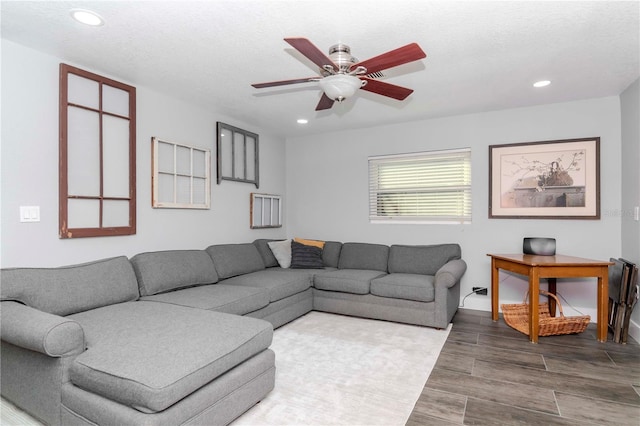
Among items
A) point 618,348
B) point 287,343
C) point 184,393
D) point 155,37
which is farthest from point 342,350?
point 155,37

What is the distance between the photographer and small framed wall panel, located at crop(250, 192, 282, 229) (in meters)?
5.03

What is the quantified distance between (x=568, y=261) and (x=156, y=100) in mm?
4375

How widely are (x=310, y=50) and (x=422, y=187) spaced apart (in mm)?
3263

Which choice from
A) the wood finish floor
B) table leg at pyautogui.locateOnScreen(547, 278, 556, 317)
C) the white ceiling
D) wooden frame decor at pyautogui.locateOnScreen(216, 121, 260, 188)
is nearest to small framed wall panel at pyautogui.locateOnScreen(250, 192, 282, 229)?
wooden frame decor at pyautogui.locateOnScreen(216, 121, 260, 188)

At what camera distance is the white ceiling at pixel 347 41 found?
214cm

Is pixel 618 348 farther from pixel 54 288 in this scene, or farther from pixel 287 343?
pixel 54 288

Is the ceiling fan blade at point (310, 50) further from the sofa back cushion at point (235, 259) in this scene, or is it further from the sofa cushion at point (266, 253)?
the sofa cushion at point (266, 253)

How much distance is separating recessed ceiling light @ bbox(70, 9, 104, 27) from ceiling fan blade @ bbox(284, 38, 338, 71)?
4.34 feet

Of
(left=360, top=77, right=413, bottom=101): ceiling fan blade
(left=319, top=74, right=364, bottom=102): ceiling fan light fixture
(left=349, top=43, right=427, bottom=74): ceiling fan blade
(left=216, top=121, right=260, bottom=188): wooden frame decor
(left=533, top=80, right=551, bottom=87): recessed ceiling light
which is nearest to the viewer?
(left=349, top=43, right=427, bottom=74): ceiling fan blade

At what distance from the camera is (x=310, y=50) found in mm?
1929

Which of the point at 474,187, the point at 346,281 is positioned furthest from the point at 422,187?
the point at 346,281

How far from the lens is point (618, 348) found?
309cm

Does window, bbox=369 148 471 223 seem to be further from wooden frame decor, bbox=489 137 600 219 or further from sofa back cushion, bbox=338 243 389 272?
sofa back cushion, bbox=338 243 389 272

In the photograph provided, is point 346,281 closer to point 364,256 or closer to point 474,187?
point 364,256
